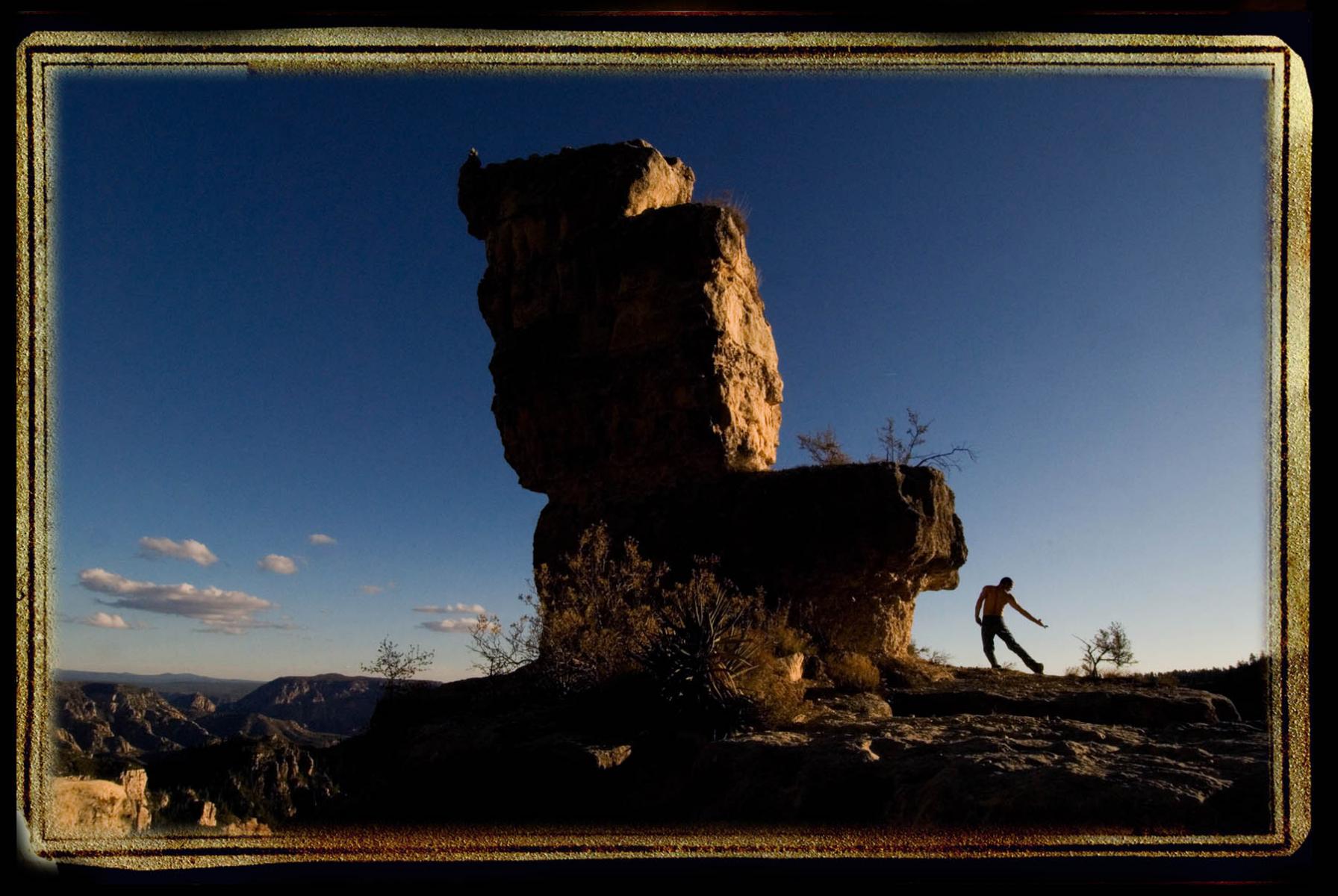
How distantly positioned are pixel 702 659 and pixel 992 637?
596cm

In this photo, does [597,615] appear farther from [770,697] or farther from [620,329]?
[620,329]

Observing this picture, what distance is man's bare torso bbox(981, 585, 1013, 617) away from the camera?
34.1 feet

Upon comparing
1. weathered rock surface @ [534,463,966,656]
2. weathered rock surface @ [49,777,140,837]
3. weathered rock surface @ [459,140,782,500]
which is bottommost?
weathered rock surface @ [49,777,140,837]

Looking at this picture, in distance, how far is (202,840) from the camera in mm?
2789

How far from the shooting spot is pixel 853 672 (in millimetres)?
8609

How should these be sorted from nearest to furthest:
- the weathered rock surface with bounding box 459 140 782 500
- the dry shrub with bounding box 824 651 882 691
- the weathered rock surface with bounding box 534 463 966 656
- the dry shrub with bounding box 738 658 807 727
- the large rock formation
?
the dry shrub with bounding box 738 658 807 727
the dry shrub with bounding box 824 651 882 691
the weathered rock surface with bounding box 534 463 966 656
the large rock formation
the weathered rock surface with bounding box 459 140 782 500

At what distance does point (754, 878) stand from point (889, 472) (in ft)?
24.8

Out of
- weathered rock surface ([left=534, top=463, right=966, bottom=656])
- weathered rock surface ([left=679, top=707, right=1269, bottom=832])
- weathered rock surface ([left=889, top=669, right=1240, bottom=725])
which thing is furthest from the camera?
weathered rock surface ([left=534, top=463, right=966, bottom=656])

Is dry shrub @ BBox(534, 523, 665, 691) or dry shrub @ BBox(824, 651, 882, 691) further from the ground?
dry shrub @ BBox(534, 523, 665, 691)

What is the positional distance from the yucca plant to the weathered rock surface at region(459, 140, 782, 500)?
12.3ft

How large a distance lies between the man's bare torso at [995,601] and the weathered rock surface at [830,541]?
0.81 metres

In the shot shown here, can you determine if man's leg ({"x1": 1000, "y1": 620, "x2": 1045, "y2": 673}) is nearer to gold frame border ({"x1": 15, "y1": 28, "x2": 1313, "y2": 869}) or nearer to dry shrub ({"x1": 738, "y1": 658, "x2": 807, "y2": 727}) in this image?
dry shrub ({"x1": 738, "y1": 658, "x2": 807, "y2": 727})

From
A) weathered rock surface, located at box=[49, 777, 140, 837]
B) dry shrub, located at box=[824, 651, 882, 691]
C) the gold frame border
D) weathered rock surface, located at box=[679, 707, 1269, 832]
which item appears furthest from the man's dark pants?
weathered rock surface, located at box=[49, 777, 140, 837]

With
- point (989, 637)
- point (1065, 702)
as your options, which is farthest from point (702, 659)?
point (989, 637)
